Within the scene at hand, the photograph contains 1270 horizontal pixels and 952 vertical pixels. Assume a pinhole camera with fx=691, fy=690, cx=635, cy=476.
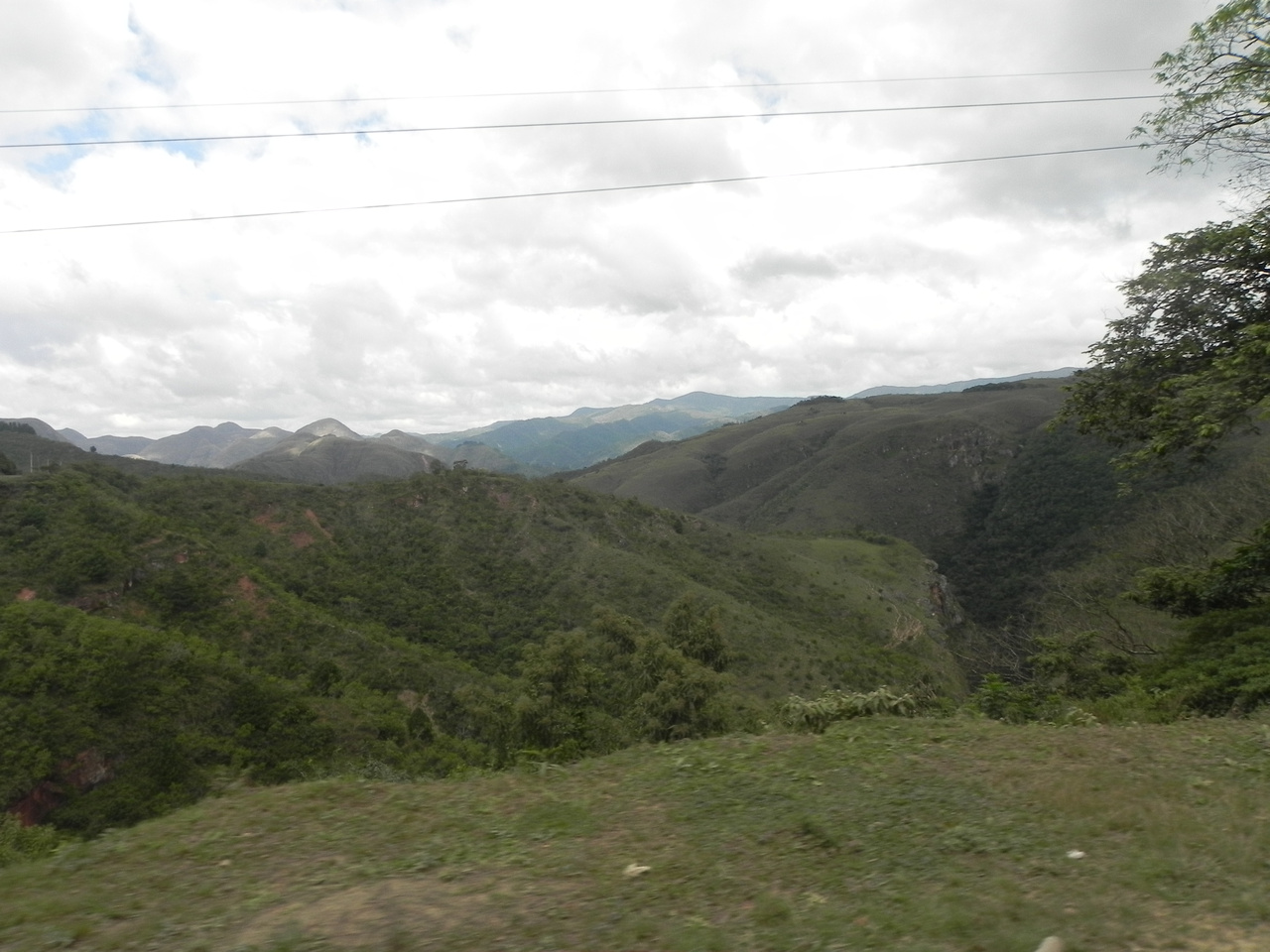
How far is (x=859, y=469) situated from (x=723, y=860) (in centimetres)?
11945

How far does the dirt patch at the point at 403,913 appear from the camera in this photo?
413 centimetres

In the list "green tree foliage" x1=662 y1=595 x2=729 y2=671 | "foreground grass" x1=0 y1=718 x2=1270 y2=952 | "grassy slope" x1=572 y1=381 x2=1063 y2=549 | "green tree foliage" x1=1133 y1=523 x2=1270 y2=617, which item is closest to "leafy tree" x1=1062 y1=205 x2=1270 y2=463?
"green tree foliage" x1=1133 y1=523 x2=1270 y2=617

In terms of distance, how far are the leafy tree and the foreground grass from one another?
4.63 metres

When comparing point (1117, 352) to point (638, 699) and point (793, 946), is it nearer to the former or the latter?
point (793, 946)

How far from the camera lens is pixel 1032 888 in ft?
15.0

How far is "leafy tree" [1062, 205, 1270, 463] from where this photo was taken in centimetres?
955

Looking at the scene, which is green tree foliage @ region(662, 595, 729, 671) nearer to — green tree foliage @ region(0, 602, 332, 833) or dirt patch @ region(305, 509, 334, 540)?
green tree foliage @ region(0, 602, 332, 833)

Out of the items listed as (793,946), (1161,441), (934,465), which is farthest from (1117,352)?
(934,465)

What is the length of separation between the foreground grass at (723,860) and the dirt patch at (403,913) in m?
0.02

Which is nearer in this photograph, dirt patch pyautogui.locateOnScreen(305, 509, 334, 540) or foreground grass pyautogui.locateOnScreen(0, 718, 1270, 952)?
foreground grass pyautogui.locateOnScreen(0, 718, 1270, 952)

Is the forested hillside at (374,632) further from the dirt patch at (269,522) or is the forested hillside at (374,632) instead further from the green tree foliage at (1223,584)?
the green tree foliage at (1223,584)

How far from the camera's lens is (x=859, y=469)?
118 m

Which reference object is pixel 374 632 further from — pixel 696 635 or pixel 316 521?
pixel 696 635

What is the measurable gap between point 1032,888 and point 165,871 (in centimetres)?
615
